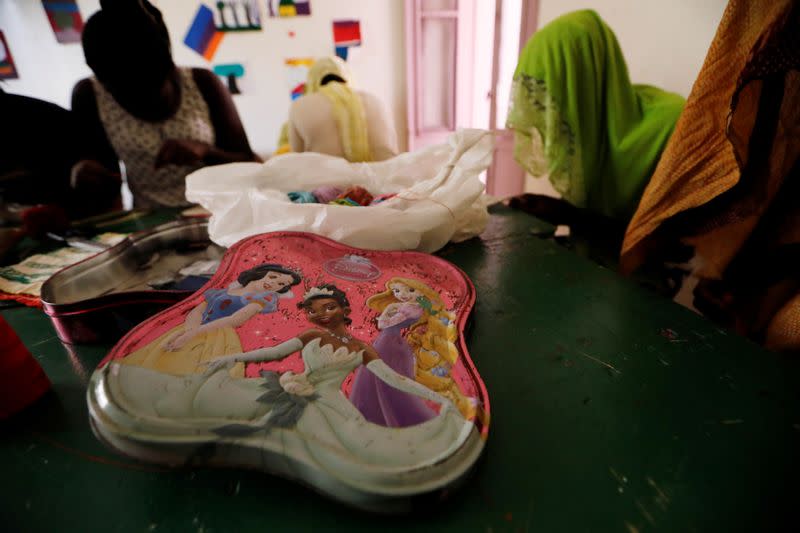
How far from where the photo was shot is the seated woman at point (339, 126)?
5.12 ft

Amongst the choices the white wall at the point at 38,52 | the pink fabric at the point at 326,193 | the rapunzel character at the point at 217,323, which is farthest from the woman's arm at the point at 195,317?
the white wall at the point at 38,52

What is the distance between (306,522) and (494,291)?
1.42ft

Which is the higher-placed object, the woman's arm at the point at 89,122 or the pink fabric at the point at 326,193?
the woman's arm at the point at 89,122

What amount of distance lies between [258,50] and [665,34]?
2609mm

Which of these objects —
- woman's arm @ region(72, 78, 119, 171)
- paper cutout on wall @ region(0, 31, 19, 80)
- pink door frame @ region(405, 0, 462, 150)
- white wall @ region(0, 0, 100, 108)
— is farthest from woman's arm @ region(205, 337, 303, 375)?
paper cutout on wall @ region(0, 31, 19, 80)

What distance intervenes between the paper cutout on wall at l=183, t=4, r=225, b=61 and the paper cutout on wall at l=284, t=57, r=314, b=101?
502 mm

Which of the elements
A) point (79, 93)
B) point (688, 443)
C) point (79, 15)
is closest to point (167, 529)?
point (688, 443)

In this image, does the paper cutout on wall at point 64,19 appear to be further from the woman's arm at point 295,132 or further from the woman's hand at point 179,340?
the woman's hand at point 179,340

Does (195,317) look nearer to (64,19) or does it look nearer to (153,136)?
(153,136)

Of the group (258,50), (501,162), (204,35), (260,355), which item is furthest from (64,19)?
(260,355)

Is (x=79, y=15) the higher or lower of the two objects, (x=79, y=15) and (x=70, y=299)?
the higher

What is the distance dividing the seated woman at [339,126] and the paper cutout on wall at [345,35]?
1.44m

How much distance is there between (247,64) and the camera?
109 inches

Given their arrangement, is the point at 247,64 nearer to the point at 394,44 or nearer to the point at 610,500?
the point at 394,44
